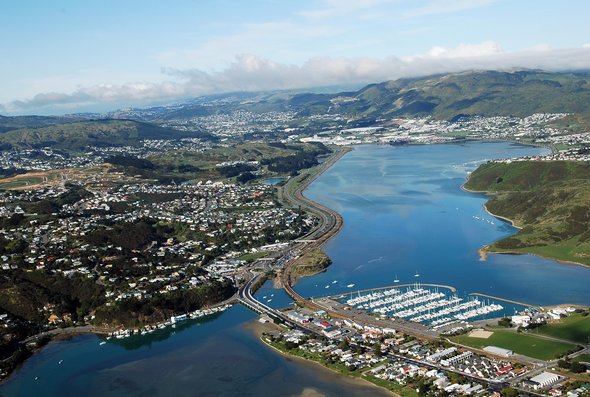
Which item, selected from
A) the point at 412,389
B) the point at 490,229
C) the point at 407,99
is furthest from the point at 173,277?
the point at 407,99

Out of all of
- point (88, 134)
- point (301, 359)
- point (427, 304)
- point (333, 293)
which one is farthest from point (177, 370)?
point (88, 134)

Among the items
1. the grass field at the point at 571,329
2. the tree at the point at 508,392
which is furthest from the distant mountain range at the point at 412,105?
the tree at the point at 508,392

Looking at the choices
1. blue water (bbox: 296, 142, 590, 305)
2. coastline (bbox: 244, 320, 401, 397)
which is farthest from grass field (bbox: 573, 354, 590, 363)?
blue water (bbox: 296, 142, 590, 305)

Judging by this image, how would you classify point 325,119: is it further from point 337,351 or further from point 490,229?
point 337,351

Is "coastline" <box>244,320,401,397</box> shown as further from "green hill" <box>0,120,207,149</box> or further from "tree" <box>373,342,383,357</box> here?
"green hill" <box>0,120,207,149</box>

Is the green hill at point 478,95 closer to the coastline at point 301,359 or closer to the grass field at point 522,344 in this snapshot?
the grass field at point 522,344
